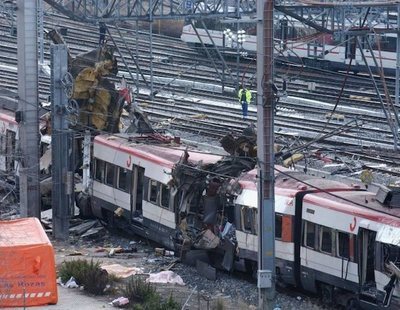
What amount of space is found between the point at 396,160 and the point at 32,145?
1027 centimetres

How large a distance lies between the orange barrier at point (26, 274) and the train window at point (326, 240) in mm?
4522

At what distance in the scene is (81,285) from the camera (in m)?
20.5

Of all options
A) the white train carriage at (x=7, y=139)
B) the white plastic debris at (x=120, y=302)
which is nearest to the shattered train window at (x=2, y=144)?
the white train carriage at (x=7, y=139)

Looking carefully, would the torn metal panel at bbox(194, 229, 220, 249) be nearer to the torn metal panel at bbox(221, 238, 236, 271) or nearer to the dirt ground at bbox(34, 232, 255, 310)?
the torn metal panel at bbox(221, 238, 236, 271)

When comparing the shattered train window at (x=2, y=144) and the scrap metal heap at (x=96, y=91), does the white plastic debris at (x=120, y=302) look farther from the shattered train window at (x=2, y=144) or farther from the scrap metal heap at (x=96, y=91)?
the shattered train window at (x=2, y=144)

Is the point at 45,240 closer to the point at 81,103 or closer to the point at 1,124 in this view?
the point at 81,103

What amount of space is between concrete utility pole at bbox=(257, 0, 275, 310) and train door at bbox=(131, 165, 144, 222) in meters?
7.11

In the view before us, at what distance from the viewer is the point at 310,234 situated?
20016 mm

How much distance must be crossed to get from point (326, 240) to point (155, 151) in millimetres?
6682

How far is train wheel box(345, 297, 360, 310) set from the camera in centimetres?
1913

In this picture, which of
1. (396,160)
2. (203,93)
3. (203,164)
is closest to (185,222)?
(203,164)

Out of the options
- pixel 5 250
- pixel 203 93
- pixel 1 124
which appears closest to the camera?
pixel 5 250

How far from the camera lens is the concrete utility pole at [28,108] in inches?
1058

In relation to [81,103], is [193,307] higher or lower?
lower
